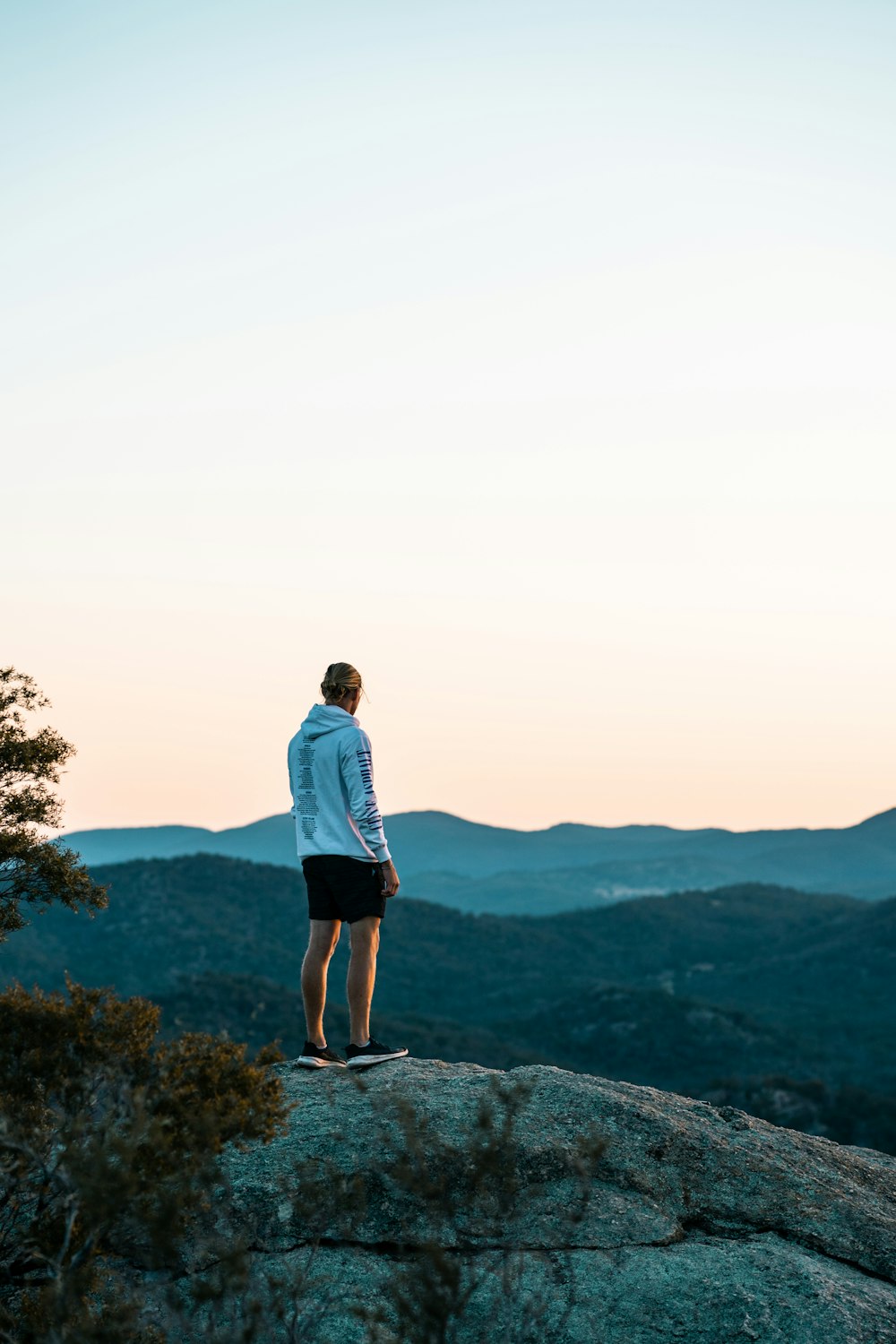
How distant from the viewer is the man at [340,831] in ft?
27.7

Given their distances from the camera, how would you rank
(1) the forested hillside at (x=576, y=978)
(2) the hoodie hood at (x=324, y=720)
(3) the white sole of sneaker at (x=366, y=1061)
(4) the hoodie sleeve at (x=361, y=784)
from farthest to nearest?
(1) the forested hillside at (x=576, y=978)
(3) the white sole of sneaker at (x=366, y=1061)
(2) the hoodie hood at (x=324, y=720)
(4) the hoodie sleeve at (x=361, y=784)

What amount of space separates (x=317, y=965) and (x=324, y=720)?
1751 millimetres

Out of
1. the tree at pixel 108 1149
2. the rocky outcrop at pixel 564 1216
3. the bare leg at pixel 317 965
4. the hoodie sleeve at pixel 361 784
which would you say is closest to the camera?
the tree at pixel 108 1149

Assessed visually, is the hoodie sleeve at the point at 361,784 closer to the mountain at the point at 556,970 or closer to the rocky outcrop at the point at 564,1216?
the rocky outcrop at the point at 564,1216

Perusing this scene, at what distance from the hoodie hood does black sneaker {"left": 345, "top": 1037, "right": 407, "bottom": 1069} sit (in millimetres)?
2354

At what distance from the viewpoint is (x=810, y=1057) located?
2411 inches

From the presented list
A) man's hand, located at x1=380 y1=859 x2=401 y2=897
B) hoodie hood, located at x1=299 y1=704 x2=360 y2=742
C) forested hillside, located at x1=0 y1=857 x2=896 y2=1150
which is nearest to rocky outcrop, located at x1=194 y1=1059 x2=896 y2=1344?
man's hand, located at x1=380 y1=859 x2=401 y2=897

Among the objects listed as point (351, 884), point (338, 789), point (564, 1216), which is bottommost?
point (564, 1216)

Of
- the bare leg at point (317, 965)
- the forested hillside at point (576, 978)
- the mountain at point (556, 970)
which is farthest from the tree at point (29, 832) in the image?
the mountain at point (556, 970)

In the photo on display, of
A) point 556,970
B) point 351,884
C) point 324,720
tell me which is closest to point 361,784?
point 324,720

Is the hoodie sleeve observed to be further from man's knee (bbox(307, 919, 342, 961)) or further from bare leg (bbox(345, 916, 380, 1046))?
man's knee (bbox(307, 919, 342, 961))

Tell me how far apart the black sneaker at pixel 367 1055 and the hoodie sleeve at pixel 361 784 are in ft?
5.24

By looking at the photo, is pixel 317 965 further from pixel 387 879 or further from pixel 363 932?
pixel 387 879

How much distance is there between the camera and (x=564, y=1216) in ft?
23.4
